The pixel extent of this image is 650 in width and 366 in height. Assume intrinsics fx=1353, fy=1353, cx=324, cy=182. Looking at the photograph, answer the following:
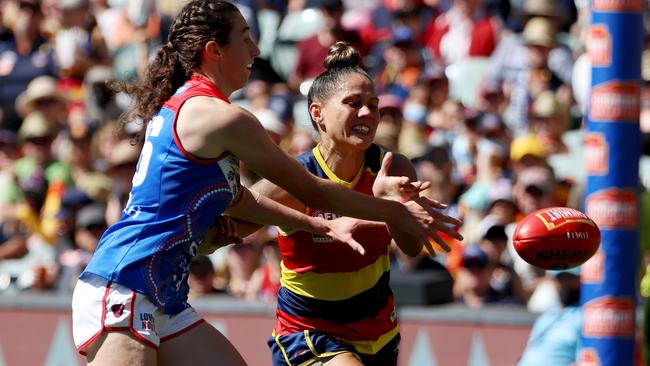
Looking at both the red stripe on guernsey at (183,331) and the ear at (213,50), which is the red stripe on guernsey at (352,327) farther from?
the ear at (213,50)

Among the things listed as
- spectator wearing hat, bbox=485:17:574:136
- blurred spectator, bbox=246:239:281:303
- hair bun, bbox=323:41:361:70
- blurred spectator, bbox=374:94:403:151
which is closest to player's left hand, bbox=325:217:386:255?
hair bun, bbox=323:41:361:70

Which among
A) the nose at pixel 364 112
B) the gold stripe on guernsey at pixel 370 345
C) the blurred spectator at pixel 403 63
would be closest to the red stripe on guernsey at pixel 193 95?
the nose at pixel 364 112

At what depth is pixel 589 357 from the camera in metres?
7.04

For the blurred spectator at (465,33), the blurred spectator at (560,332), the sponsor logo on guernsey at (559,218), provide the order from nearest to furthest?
the sponsor logo on guernsey at (559,218) → the blurred spectator at (560,332) → the blurred spectator at (465,33)

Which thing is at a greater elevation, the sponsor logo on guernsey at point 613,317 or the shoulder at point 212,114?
the shoulder at point 212,114

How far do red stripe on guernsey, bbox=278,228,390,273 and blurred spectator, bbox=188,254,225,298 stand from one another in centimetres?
366

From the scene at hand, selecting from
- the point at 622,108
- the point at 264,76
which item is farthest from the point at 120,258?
the point at 264,76

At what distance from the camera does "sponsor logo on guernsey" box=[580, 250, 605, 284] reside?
22.8ft

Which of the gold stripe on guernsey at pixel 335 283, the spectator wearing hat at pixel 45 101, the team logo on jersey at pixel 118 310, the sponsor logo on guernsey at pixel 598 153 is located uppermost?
the spectator wearing hat at pixel 45 101

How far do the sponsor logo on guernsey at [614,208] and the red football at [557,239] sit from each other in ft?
2.60

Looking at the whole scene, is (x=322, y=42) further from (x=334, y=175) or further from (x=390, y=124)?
(x=334, y=175)

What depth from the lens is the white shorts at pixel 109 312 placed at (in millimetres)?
5129

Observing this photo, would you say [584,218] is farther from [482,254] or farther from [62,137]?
[62,137]

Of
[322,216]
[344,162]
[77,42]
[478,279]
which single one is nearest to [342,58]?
[344,162]
